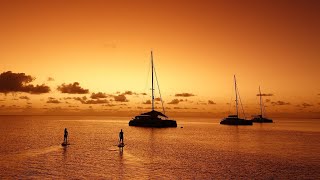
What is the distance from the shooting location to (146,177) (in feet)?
127

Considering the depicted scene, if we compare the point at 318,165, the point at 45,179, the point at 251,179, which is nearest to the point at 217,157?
the point at 318,165

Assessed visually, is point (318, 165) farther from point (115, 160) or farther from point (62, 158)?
point (62, 158)

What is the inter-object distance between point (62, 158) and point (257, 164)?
2917 centimetres

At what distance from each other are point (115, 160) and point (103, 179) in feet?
45.1

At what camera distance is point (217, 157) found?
5803cm

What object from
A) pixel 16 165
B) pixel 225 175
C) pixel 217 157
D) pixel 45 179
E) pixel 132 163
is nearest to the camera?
pixel 45 179

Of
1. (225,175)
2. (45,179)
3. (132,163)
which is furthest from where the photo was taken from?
(132,163)

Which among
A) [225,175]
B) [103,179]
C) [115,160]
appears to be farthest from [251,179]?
[115,160]

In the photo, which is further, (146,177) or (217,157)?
(217,157)

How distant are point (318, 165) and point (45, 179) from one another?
3753 centimetres

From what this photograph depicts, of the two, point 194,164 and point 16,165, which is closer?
point 16,165

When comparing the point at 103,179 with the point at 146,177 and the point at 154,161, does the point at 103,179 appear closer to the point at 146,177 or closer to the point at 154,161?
the point at 146,177

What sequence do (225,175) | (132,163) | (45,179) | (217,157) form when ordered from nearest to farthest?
(45,179) → (225,175) → (132,163) → (217,157)

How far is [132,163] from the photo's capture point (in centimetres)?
4900
